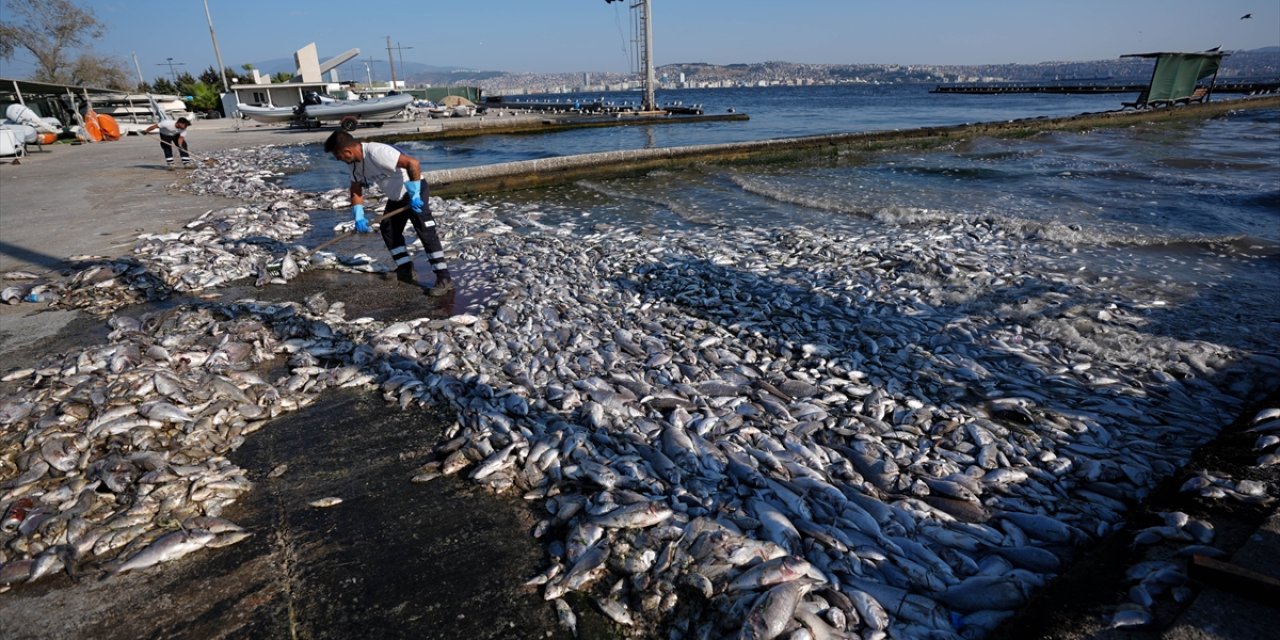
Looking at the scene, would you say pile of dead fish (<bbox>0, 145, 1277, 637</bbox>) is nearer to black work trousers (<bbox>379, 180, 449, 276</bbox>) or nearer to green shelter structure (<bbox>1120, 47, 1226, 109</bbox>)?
black work trousers (<bbox>379, 180, 449, 276</bbox>)

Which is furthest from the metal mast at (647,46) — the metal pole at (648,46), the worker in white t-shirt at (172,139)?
the worker in white t-shirt at (172,139)

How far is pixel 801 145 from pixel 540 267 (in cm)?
1596

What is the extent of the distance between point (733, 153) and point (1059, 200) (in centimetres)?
996

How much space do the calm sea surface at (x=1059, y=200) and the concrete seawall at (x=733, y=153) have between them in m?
0.83

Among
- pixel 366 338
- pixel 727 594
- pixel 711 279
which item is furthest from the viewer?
pixel 711 279

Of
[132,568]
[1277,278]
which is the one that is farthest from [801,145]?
[132,568]

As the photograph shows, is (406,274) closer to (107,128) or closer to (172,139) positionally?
(172,139)

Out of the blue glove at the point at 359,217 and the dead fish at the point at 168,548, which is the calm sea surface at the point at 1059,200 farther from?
the dead fish at the point at 168,548

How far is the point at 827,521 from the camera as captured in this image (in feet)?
11.0

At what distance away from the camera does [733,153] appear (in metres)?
20.5

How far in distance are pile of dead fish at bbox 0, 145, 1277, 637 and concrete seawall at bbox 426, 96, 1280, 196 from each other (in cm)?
911

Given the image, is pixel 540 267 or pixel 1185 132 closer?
pixel 540 267

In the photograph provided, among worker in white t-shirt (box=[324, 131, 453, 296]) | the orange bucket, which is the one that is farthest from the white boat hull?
worker in white t-shirt (box=[324, 131, 453, 296])

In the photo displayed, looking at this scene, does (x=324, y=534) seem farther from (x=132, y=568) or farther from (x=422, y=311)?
(x=422, y=311)
